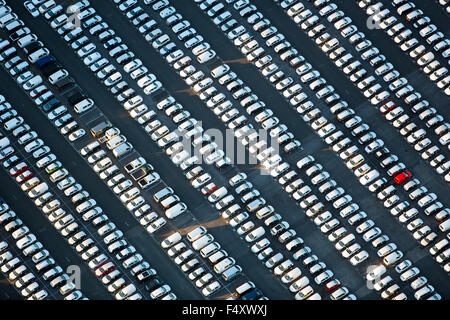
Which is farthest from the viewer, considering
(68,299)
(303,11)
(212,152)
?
(303,11)

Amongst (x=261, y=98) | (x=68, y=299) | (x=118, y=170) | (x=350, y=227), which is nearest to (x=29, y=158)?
(x=118, y=170)

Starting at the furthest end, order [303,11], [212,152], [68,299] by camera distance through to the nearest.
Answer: [303,11] → [212,152] → [68,299]

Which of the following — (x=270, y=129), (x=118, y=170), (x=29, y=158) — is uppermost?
(x=29, y=158)

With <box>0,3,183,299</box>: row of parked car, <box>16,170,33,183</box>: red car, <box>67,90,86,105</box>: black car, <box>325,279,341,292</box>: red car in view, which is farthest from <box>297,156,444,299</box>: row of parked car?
<box>16,170,33,183</box>: red car

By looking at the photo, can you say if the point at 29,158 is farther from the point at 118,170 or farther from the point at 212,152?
the point at 212,152

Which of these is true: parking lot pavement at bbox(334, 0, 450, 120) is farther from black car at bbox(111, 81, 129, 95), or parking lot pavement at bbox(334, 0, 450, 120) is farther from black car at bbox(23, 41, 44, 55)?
black car at bbox(23, 41, 44, 55)

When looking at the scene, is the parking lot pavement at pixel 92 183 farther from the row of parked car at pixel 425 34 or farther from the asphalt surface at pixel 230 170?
the row of parked car at pixel 425 34

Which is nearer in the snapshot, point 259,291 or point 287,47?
point 259,291

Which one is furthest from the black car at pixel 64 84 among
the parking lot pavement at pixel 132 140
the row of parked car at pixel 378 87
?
the row of parked car at pixel 378 87
